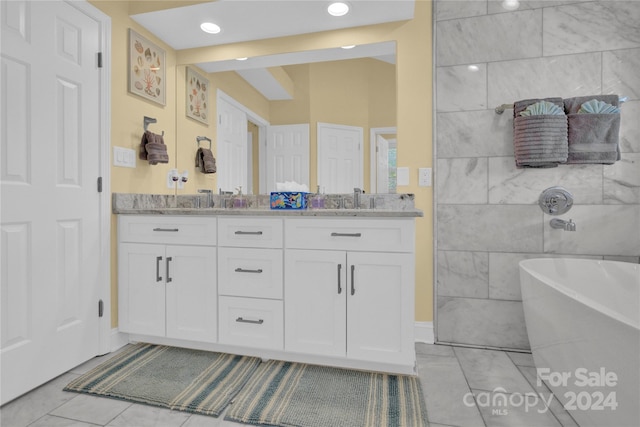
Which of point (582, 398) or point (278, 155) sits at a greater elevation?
point (278, 155)

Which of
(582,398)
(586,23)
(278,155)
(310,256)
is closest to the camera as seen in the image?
(582,398)

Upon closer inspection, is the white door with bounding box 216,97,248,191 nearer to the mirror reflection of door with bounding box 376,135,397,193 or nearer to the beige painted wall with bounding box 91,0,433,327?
the beige painted wall with bounding box 91,0,433,327

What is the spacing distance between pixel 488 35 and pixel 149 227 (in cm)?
248

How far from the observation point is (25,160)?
1.60 metres

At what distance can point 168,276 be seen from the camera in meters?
2.02

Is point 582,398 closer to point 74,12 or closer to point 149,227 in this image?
point 149,227

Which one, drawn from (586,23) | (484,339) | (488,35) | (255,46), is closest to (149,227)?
(255,46)

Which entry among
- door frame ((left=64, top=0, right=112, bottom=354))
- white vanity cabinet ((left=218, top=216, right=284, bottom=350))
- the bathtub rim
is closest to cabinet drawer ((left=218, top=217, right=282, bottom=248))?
white vanity cabinet ((left=218, top=216, right=284, bottom=350))

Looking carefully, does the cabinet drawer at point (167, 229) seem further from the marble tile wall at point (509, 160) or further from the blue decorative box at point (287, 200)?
the marble tile wall at point (509, 160)

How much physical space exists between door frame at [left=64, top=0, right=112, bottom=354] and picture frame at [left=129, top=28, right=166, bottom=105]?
0.61ft

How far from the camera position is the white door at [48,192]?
60.8 inches

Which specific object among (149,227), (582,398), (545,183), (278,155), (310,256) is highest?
(278,155)

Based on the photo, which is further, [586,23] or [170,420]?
[586,23]

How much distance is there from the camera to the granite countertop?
1752 millimetres
